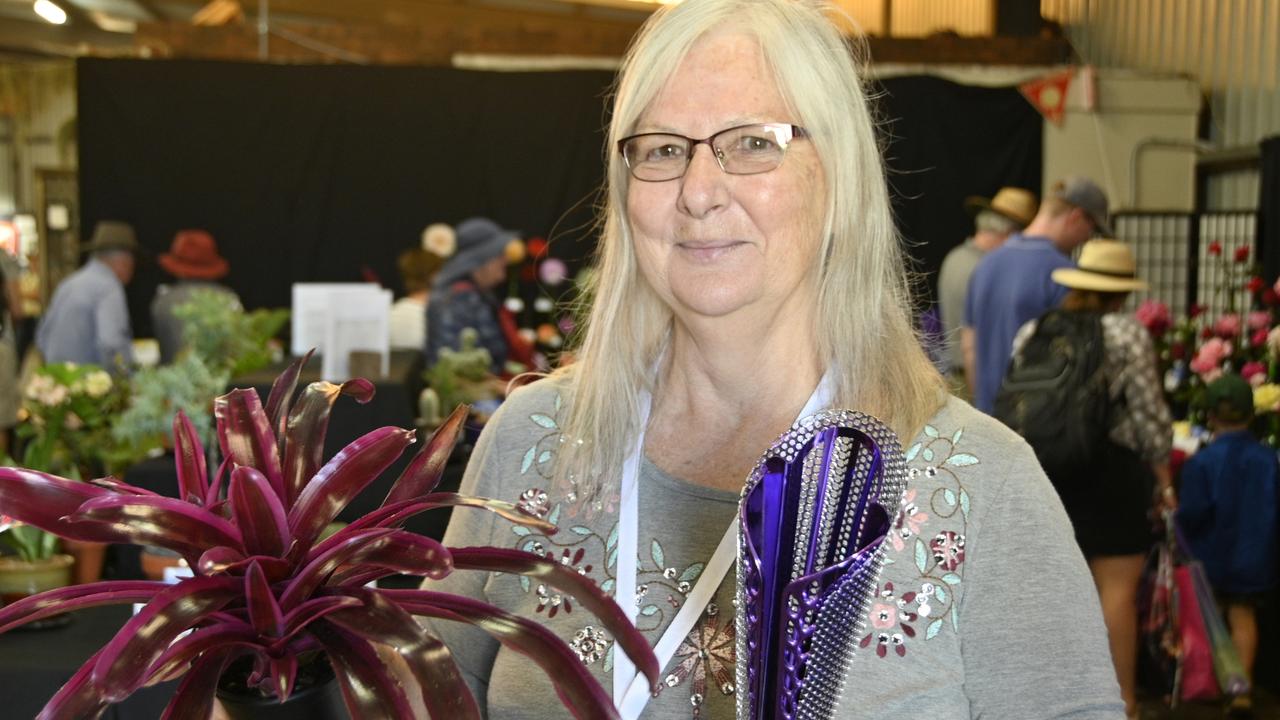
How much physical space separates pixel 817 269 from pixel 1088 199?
13.2ft

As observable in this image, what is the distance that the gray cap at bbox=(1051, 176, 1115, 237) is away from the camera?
16.1ft

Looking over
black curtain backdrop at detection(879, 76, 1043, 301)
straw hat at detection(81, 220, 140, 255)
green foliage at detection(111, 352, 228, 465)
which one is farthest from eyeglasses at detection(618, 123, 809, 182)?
black curtain backdrop at detection(879, 76, 1043, 301)

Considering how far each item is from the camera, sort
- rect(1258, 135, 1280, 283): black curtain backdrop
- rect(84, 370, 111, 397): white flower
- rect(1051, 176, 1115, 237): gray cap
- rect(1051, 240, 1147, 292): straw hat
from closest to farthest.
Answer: rect(1051, 240, 1147, 292): straw hat
rect(84, 370, 111, 397): white flower
rect(1051, 176, 1115, 237): gray cap
rect(1258, 135, 1280, 283): black curtain backdrop

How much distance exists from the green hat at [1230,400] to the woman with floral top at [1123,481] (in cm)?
61

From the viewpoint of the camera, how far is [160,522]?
2.10 ft

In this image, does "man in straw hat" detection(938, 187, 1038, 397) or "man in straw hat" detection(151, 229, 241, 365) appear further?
"man in straw hat" detection(151, 229, 241, 365)

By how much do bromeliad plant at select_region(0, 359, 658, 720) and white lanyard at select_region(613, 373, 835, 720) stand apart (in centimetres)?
31

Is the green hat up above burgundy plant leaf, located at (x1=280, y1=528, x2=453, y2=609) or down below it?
below

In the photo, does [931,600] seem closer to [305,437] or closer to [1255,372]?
[305,437]

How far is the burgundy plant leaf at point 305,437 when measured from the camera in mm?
716

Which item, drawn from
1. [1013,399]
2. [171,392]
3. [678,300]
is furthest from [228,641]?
[171,392]

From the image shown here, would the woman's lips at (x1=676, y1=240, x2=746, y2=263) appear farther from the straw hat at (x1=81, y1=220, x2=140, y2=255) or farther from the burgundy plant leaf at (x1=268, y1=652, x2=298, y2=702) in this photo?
the straw hat at (x1=81, y1=220, x2=140, y2=255)

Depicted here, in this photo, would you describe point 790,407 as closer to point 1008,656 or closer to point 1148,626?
point 1008,656

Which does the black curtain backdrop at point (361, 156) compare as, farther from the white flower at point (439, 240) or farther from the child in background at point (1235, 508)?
the child in background at point (1235, 508)
